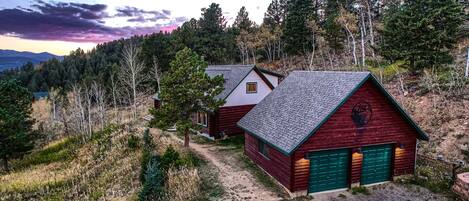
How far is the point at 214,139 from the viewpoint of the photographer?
26891 millimetres

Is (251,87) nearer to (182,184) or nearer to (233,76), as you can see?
(233,76)

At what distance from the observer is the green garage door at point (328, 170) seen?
1533 centimetres

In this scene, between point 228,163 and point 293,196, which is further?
point 228,163

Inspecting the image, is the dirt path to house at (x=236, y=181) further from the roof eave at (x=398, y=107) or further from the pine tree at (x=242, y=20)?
the pine tree at (x=242, y=20)

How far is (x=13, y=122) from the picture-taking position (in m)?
28.0

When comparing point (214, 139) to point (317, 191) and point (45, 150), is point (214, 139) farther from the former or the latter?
point (45, 150)

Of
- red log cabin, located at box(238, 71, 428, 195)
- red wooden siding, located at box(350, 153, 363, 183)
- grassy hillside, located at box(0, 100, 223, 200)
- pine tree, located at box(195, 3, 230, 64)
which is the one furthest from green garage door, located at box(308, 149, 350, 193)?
pine tree, located at box(195, 3, 230, 64)

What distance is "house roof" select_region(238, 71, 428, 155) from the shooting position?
1477 cm

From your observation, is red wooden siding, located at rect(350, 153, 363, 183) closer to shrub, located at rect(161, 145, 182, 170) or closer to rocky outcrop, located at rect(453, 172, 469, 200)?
rocky outcrop, located at rect(453, 172, 469, 200)

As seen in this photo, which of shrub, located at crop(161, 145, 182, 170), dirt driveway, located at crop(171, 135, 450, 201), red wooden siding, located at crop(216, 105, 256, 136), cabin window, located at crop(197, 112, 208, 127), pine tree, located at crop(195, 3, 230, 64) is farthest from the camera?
pine tree, located at crop(195, 3, 230, 64)

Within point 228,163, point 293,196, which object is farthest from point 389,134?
point 228,163

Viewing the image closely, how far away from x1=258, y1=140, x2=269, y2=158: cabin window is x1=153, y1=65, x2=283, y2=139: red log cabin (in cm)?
861

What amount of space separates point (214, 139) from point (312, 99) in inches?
481

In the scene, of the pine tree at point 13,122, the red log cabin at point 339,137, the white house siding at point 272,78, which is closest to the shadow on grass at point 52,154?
the pine tree at point 13,122
